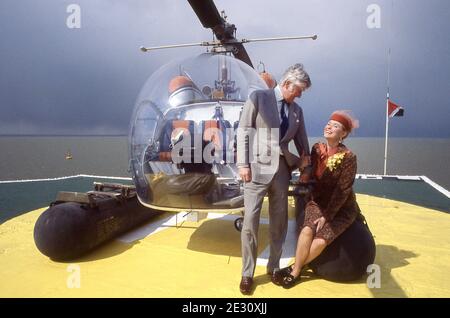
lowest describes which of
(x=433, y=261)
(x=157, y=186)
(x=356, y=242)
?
(x=433, y=261)

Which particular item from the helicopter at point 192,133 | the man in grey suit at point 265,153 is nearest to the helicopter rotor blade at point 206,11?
the helicopter at point 192,133

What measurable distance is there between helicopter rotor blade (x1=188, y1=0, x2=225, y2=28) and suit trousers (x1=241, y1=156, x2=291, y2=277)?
184 centimetres

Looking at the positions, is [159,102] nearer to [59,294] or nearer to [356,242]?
[59,294]

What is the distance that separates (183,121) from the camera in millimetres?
3459

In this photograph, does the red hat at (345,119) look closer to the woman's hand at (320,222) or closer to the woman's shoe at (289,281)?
the woman's hand at (320,222)

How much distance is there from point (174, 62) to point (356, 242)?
10.0 feet

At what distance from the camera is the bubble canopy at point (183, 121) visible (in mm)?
3297

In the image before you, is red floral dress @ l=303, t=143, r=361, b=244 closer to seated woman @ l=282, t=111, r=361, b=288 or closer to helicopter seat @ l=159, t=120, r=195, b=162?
seated woman @ l=282, t=111, r=361, b=288

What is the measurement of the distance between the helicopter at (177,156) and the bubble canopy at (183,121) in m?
0.01

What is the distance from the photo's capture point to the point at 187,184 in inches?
126

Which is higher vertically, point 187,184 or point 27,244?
point 187,184
